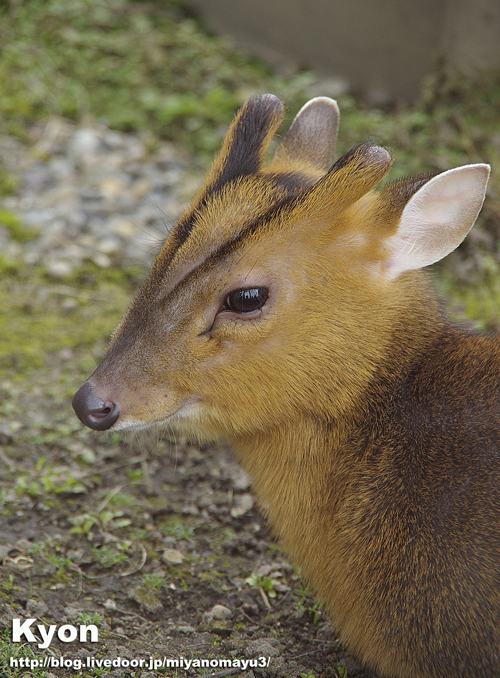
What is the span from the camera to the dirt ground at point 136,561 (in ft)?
13.3

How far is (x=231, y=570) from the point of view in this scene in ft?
16.1

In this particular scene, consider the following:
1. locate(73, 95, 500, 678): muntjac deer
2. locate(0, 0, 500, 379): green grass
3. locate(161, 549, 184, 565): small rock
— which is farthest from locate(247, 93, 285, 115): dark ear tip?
locate(0, 0, 500, 379): green grass

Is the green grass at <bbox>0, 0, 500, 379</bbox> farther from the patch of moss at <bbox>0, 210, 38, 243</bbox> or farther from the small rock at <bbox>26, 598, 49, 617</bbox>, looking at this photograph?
the small rock at <bbox>26, 598, 49, 617</bbox>

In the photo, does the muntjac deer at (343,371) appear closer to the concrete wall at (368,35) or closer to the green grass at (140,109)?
the green grass at (140,109)

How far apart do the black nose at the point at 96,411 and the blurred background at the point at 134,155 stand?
1.15 meters

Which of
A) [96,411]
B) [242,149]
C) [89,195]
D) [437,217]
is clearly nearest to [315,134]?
[242,149]

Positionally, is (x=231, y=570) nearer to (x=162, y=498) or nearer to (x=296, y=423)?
(x=162, y=498)

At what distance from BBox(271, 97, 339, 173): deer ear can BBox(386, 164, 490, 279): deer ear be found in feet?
3.26

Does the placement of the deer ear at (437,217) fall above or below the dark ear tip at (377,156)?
below

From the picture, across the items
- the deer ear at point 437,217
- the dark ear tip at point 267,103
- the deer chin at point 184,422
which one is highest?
the dark ear tip at point 267,103

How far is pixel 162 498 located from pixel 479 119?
5605 mm

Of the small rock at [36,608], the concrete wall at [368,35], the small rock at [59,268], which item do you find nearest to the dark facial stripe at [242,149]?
the small rock at [36,608]

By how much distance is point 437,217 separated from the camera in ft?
13.1

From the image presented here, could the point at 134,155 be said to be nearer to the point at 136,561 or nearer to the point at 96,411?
the point at 136,561
